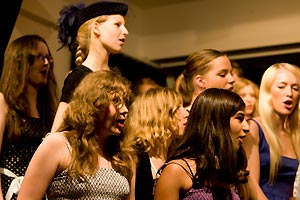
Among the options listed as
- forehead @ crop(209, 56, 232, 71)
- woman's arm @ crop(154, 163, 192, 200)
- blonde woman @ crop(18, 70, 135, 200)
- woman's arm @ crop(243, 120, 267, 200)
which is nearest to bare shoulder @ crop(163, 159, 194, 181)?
woman's arm @ crop(154, 163, 192, 200)

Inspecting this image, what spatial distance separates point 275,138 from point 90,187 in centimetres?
121

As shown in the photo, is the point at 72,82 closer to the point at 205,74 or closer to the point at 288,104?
the point at 205,74

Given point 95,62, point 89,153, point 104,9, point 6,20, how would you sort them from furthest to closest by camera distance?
1. point 104,9
2. point 95,62
3. point 6,20
4. point 89,153

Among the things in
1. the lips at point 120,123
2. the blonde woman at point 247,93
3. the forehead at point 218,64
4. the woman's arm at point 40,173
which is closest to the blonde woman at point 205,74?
the forehead at point 218,64

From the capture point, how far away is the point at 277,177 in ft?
9.14

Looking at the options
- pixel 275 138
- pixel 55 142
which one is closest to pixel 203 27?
pixel 275 138

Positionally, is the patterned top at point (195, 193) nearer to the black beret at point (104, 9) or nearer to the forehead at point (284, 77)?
the black beret at point (104, 9)

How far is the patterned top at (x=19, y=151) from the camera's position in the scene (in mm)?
2594

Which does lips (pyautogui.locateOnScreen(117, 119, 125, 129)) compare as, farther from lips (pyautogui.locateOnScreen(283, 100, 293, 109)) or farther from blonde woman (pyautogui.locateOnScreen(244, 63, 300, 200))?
lips (pyautogui.locateOnScreen(283, 100, 293, 109))

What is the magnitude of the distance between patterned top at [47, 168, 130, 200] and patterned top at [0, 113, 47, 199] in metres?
0.67

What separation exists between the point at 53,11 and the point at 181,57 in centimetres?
138

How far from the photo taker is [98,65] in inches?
101

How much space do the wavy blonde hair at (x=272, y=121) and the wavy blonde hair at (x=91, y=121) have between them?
0.93m

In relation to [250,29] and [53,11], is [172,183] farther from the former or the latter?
[250,29]
